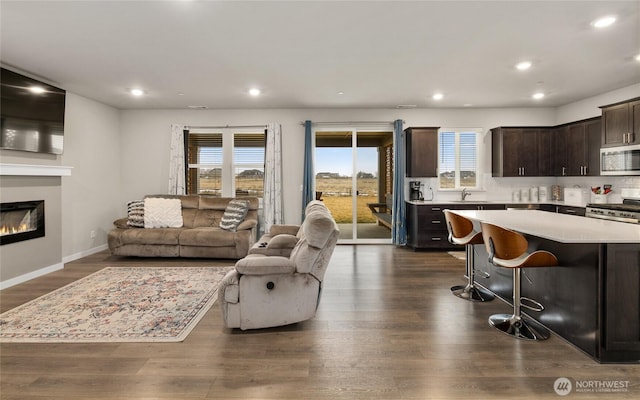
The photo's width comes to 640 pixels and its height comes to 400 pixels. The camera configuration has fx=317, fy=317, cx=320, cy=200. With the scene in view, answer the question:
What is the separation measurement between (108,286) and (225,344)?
2.30 metres

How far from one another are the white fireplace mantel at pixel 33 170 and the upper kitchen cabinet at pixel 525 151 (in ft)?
24.4

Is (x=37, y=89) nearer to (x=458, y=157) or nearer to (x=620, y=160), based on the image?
(x=458, y=157)

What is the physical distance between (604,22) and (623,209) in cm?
281

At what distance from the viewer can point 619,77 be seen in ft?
14.9

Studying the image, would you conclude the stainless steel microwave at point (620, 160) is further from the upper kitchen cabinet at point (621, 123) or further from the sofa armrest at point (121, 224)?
the sofa armrest at point (121, 224)

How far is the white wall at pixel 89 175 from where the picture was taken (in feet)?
16.9

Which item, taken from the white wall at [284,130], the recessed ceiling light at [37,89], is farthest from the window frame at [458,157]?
the recessed ceiling light at [37,89]

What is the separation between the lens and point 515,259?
8.65 ft

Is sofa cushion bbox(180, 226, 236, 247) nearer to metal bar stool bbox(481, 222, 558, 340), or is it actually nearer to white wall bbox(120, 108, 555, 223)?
white wall bbox(120, 108, 555, 223)

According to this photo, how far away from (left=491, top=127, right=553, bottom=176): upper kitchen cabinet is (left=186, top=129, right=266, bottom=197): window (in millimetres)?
4740

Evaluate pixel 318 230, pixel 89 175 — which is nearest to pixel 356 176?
pixel 318 230

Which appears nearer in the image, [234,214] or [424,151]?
[234,214]

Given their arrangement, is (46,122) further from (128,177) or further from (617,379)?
(617,379)

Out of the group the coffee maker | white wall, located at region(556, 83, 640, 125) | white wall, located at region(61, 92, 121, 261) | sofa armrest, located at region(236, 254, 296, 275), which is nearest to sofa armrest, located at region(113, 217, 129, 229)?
white wall, located at region(61, 92, 121, 261)
